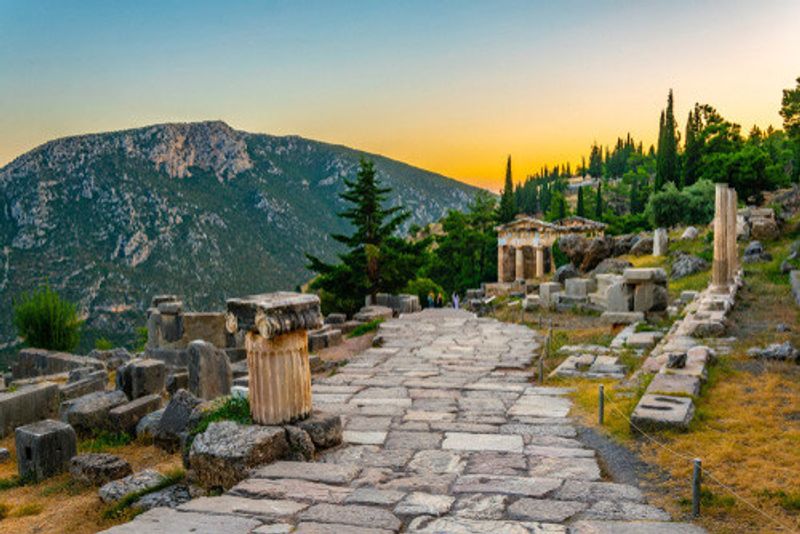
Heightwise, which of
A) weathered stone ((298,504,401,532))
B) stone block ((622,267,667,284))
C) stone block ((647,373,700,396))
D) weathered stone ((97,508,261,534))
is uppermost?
stone block ((622,267,667,284))

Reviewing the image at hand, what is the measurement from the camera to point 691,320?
500 inches

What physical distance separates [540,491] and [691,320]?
9086 millimetres

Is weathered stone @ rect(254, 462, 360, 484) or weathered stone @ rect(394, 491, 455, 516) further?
weathered stone @ rect(254, 462, 360, 484)

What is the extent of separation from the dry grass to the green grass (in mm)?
249

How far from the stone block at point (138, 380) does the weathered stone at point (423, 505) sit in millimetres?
7063

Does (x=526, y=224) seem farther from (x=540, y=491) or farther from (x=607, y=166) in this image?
(x=607, y=166)

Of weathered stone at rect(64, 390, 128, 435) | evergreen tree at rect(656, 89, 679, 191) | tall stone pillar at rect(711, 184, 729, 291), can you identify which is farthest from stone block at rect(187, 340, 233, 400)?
evergreen tree at rect(656, 89, 679, 191)

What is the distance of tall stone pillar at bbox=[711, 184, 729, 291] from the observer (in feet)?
57.2

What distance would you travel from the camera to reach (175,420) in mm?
8102

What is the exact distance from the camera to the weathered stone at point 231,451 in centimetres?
543

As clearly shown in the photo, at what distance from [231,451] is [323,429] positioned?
3.15 feet

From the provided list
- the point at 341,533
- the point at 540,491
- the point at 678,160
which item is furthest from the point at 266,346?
the point at 678,160

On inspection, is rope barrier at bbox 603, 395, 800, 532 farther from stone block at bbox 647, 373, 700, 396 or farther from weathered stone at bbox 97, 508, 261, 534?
weathered stone at bbox 97, 508, 261, 534

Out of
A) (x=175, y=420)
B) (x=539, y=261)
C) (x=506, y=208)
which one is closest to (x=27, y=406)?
(x=175, y=420)
